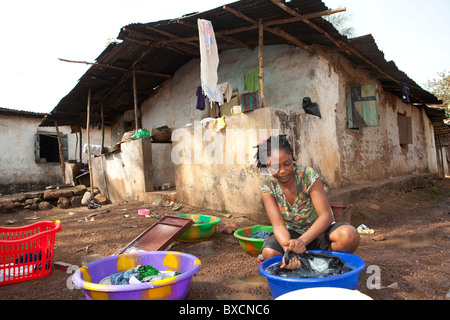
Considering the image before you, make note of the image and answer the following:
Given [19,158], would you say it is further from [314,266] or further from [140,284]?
[314,266]

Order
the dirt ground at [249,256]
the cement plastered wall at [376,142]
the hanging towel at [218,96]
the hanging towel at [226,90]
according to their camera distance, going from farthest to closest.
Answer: the hanging towel at [226,90], the hanging towel at [218,96], the cement plastered wall at [376,142], the dirt ground at [249,256]

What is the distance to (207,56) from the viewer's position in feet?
16.8

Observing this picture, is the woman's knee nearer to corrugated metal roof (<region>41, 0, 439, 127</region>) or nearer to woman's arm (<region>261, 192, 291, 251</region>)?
woman's arm (<region>261, 192, 291, 251</region>)

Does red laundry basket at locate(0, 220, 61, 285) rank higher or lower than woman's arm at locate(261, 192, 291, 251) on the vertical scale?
lower

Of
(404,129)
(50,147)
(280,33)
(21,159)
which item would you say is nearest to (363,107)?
(280,33)

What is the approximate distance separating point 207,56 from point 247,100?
112cm

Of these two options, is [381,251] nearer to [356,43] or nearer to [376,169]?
[356,43]

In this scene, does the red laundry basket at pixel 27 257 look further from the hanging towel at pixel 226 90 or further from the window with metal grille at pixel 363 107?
the window with metal grille at pixel 363 107

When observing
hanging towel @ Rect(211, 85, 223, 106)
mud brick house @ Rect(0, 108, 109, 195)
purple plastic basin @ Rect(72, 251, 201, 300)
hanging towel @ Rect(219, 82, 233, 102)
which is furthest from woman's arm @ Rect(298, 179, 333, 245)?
mud brick house @ Rect(0, 108, 109, 195)

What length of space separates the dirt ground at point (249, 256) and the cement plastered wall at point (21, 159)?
6.47m

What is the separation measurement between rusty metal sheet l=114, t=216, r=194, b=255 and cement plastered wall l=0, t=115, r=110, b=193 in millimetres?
11657

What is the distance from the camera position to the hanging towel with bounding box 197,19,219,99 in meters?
4.95

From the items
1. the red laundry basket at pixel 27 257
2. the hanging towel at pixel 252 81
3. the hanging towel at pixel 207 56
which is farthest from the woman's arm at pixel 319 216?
the hanging towel at pixel 252 81

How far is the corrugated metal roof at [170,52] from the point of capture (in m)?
4.96
